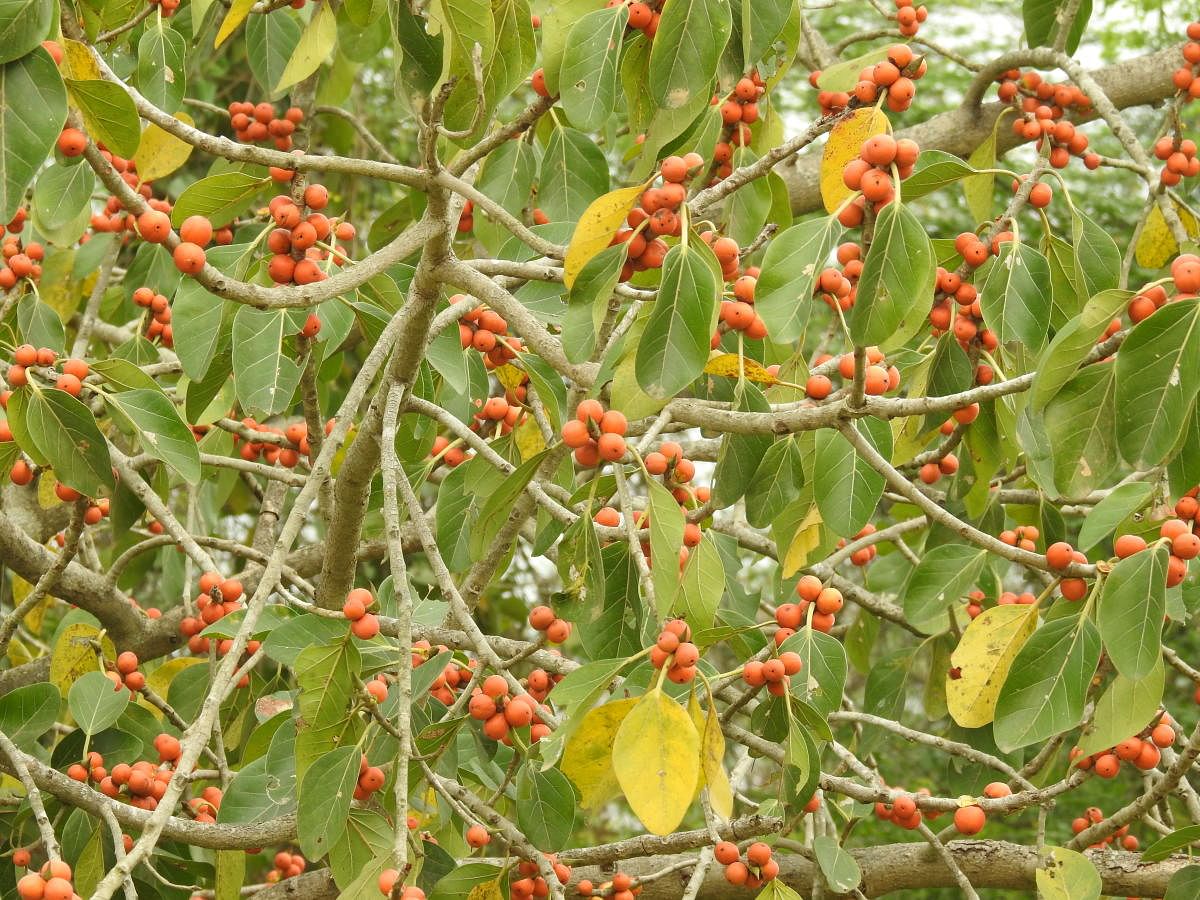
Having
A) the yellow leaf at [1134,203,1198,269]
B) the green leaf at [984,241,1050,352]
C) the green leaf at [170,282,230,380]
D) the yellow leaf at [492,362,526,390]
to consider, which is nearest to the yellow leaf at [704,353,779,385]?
the green leaf at [984,241,1050,352]

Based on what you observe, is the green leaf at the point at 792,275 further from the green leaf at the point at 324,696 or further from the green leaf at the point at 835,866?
the green leaf at the point at 835,866

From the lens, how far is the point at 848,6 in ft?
25.1

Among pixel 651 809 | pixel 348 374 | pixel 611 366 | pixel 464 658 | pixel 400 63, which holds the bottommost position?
pixel 348 374

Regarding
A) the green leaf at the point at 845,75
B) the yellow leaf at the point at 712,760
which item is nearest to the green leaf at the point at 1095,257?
the green leaf at the point at 845,75

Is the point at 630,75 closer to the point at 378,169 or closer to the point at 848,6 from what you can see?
the point at 378,169

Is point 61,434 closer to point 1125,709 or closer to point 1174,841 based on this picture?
point 1125,709

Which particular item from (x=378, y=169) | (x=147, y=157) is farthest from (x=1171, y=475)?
(x=147, y=157)

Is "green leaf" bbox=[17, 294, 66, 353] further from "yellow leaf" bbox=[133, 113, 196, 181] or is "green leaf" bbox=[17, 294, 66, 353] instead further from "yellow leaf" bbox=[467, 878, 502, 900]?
"yellow leaf" bbox=[467, 878, 502, 900]

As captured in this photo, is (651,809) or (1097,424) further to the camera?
(1097,424)

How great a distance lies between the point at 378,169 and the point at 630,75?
493mm

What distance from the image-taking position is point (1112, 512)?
8.29 feet

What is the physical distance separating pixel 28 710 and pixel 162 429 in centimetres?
80

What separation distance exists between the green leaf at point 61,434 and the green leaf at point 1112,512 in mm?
1836

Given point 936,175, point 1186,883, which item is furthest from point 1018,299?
point 1186,883
